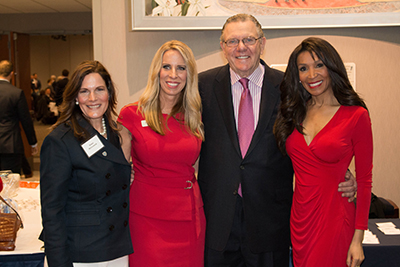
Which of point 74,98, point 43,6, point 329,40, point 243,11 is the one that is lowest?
point 74,98

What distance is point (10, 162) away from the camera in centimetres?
508

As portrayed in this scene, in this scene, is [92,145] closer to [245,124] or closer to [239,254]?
[245,124]

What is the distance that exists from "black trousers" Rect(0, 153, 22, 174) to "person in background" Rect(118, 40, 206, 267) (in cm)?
381

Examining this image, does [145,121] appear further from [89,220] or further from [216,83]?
[89,220]

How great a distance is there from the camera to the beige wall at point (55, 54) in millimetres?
16078

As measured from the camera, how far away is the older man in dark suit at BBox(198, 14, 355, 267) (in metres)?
1.94

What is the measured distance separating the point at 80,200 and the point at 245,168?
875 millimetres

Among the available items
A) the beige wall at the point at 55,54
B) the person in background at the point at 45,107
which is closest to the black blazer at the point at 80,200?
the person in background at the point at 45,107

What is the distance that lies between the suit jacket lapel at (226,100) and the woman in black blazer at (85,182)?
606 mm

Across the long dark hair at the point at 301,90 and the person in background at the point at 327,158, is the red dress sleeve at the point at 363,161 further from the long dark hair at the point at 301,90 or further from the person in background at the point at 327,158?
the long dark hair at the point at 301,90

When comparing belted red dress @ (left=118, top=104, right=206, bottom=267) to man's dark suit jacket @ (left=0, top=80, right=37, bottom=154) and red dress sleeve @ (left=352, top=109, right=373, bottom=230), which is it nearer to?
red dress sleeve @ (left=352, top=109, right=373, bottom=230)

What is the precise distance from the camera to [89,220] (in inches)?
62.2

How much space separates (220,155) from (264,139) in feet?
0.87

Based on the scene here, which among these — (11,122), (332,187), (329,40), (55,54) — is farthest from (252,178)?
(55,54)
